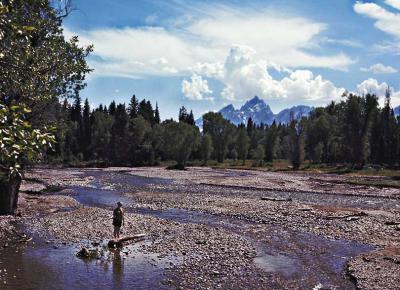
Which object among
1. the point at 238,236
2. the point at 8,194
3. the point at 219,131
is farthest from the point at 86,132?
the point at 238,236

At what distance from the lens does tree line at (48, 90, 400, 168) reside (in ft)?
429

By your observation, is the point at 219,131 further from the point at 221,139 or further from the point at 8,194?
the point at 8,194

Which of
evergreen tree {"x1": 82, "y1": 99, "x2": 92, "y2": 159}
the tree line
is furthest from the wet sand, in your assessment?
evergreen tree {"x1": 82, "y1": 99, "x2": 92, "y2": 159}

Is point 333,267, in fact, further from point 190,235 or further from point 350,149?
point 350,149

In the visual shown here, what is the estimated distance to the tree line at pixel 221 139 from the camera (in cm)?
13062

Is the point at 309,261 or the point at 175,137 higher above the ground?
Answer: the point at 175,137

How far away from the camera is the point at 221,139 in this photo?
173 meters

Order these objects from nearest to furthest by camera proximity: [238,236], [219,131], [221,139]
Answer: [238,236]
[221,139]
[219,131]

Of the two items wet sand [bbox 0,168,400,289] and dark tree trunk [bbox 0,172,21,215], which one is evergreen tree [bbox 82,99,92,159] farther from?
dark tree trunk [bbox 0,172,21,215]

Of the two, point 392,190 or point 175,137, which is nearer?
point 392,190

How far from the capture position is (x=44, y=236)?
103 ft

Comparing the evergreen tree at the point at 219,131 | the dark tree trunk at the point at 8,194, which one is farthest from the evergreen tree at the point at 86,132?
the dark tree trunk at the point at 8,194

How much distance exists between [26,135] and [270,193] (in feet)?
197

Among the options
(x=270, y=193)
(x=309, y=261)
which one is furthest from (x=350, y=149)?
(x=309, y=261)
